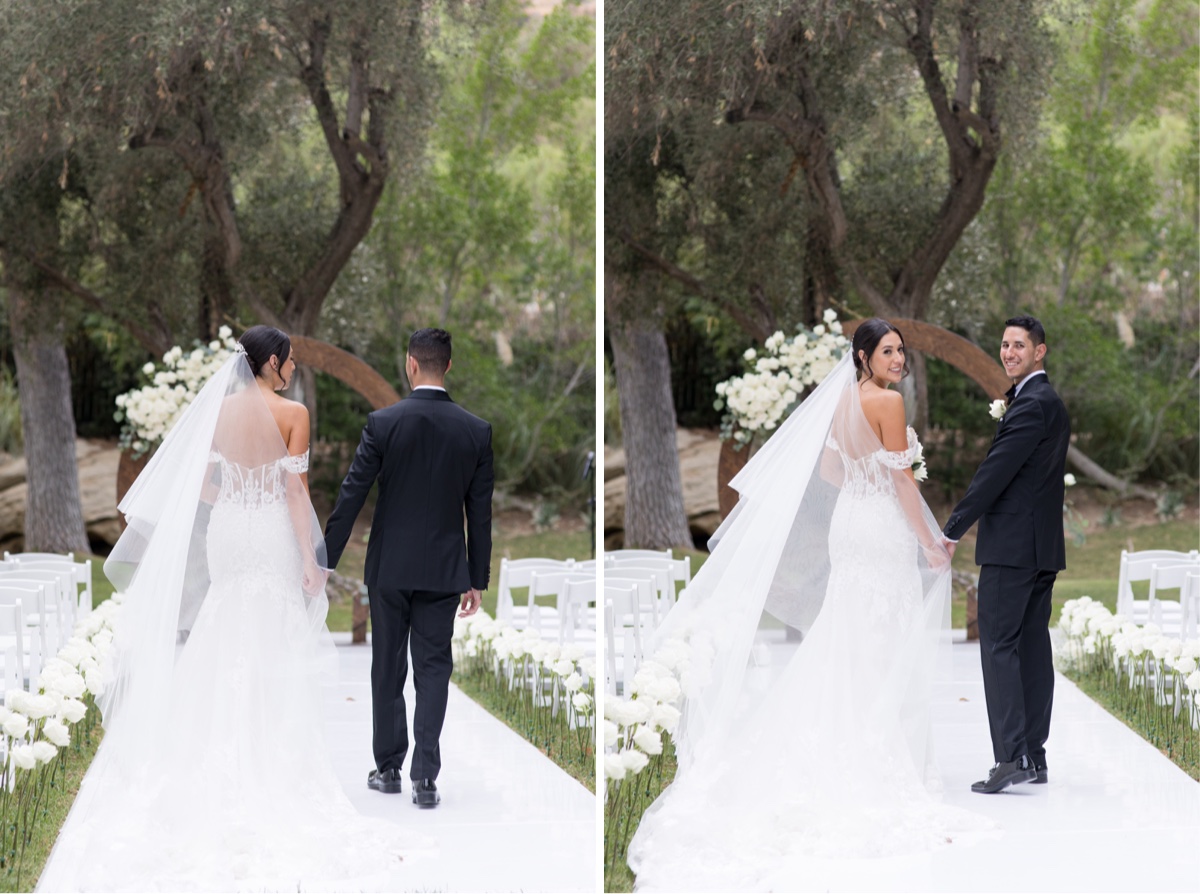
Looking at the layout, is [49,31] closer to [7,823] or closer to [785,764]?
[7,823]

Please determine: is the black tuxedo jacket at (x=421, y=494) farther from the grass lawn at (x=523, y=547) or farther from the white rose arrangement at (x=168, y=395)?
the grass lawn at (x=523, y=547)

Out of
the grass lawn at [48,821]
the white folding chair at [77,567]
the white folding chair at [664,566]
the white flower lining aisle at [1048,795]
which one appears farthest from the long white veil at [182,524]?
the white folding chair at [77,567]

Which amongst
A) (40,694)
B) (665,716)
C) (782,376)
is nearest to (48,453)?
(40,694)

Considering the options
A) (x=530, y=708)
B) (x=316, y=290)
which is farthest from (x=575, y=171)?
(x=530, y=708)

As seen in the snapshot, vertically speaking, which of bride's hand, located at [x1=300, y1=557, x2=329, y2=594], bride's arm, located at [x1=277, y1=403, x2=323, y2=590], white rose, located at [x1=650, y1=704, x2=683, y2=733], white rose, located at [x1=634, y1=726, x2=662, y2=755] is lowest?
white rose, located at [x1=634, y1=726, x2=662, y2=755]

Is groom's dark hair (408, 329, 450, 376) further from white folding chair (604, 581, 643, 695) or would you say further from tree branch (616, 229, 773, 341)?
tree branch (616, 229, 773, 341)

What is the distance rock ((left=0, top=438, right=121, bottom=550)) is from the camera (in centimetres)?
1436

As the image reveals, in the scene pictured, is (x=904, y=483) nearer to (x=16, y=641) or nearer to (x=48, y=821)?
(x=48, y=821)

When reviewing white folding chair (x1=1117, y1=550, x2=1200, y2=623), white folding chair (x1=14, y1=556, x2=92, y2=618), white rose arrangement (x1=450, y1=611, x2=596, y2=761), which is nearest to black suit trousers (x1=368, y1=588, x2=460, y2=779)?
white rose arrangement (x1=450, y1=611, x2=596, y2=761)

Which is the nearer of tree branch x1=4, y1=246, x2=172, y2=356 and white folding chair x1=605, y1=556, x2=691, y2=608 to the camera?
white folding chair x1=605, y1=556, x2=691, y2=608

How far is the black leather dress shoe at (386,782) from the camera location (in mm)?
4914

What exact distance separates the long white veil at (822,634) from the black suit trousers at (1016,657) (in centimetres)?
22

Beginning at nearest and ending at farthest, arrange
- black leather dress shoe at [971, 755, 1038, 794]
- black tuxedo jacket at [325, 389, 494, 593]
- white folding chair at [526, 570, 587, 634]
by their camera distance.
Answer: black tuxedo jacket at [325, 389, 494, 593]
black leather dress shoe at [971, 755, 1038, 794]
white folding chair at [526, 570, 587, 634]

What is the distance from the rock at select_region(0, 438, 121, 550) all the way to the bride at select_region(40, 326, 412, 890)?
32.3ft
